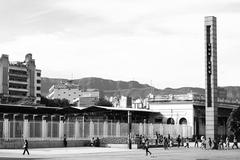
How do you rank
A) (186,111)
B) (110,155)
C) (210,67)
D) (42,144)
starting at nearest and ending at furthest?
(110,155) < (42,144) < (210,67) < (186,111)

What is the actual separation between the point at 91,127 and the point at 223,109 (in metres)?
54.3

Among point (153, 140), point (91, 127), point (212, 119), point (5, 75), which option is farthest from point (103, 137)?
point (5, 75)

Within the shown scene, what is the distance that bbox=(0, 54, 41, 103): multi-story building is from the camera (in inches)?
7264

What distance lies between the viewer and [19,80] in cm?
19000

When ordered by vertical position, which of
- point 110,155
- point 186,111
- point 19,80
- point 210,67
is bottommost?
point 110,155

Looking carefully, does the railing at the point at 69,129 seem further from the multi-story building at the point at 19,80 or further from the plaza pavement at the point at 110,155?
the multi-story building at the point at 19,80

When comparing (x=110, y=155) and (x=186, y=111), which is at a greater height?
(x=186, y=111)

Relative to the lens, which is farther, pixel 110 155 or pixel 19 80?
pixel 19 80

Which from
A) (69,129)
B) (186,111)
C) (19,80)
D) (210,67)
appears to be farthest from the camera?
(19,80)

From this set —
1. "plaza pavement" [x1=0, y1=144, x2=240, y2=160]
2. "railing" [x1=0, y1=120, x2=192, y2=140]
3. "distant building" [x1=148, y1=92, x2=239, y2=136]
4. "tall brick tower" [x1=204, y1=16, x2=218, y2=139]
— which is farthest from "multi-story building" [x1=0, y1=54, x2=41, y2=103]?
"plaza pavement" [x1=0, y1=144, x2=240, y2=160]

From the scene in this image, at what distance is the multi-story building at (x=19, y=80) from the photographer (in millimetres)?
184500

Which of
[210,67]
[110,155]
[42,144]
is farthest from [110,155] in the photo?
[210,67]

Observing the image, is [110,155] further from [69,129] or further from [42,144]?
[69,129]

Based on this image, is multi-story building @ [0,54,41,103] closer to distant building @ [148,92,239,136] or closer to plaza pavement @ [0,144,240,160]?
distant building @ [148,92,239,136]
